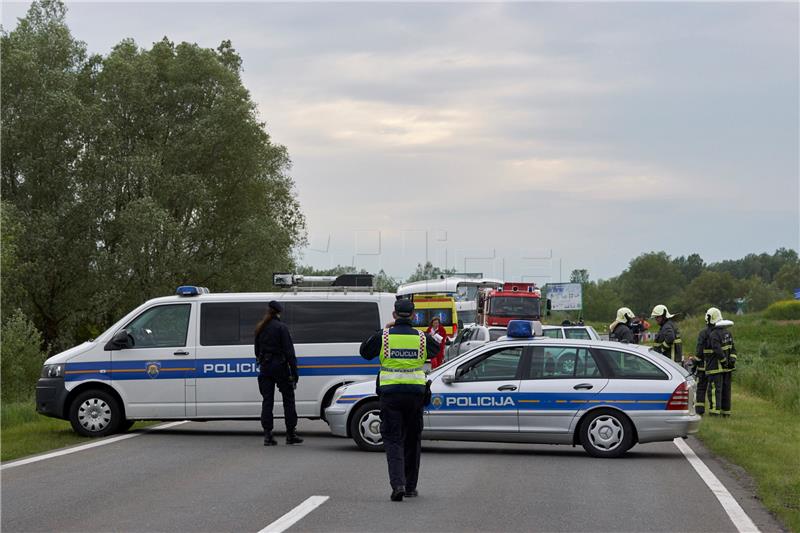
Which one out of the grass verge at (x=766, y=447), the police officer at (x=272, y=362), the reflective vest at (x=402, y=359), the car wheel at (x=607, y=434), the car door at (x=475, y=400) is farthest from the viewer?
the police officer at (x=272, y=362)

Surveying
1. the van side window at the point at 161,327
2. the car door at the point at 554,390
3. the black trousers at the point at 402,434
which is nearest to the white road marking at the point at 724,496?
the car door at the point at 554,390

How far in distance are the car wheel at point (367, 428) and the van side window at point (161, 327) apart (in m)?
3.60

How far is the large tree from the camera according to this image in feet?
166

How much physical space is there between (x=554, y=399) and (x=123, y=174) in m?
41.2

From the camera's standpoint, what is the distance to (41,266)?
50844 mm

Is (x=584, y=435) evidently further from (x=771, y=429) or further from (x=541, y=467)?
(x=771, y=429)

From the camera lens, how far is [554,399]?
47.6 feet

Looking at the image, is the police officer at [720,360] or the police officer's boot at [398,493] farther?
the police officer at [720,360]

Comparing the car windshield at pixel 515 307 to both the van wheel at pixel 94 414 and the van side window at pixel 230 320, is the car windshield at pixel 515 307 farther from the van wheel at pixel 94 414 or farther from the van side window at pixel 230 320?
the van wheel at pixel 94 414

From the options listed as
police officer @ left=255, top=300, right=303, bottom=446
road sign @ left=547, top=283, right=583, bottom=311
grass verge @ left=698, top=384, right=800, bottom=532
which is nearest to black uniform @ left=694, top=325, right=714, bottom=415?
grass verge @ left=698, top=384, right=800, bottom=532

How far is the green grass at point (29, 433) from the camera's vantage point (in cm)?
1512

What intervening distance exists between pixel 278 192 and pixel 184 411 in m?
47.6

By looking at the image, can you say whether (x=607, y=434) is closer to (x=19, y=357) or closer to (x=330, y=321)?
(x=330, y=321)

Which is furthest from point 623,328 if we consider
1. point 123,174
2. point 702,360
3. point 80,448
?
point 123,174
